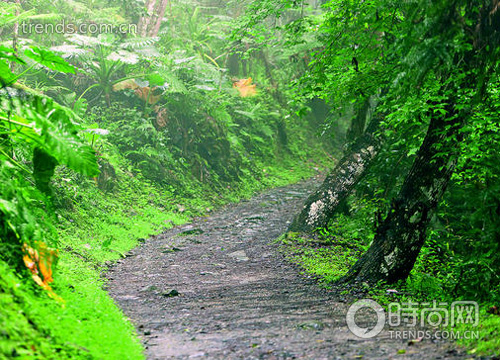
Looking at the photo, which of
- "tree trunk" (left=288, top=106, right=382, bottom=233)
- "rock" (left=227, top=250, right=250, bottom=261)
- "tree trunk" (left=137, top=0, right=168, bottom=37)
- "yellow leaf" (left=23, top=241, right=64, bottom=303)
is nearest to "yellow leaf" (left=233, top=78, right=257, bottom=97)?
"tree trunk" (left=137, top=0, right=168, bottom=37)

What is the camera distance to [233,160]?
48.4 ft

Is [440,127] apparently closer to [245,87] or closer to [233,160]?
[233,160]

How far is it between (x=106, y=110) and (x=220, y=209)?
4322mm

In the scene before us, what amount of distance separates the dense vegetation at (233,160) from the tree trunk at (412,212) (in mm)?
17

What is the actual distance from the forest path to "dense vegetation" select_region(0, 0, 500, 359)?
1.13 ft

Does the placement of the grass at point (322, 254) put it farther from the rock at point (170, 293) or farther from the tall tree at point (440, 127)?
the rock at point (170, 293)

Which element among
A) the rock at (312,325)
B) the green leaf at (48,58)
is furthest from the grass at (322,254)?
the green leaf at (48,58)

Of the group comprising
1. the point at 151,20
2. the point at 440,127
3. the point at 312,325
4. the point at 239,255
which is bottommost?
the point at 239,255

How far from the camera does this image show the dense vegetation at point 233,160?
380cm

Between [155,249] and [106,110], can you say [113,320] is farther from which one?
[106,110]

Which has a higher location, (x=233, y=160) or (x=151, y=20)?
(x=151, y=20)

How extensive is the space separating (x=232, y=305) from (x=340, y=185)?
14.5 feet

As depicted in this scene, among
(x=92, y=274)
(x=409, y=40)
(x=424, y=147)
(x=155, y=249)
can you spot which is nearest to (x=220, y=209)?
(x=155, y=249)

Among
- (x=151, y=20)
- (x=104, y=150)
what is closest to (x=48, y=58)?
(x=104, y=150)
